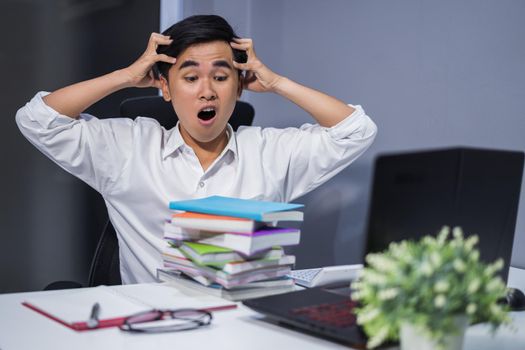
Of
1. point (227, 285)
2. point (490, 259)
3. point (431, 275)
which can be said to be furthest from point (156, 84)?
point (431, 275)

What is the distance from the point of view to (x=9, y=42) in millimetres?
2297

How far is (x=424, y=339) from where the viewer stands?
784 millimetres

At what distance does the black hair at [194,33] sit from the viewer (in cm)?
179

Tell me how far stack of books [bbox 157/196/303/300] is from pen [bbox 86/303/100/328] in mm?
213

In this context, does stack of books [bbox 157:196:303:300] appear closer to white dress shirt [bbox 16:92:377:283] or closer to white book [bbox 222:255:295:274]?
white book [bbox 222:255:295:274]

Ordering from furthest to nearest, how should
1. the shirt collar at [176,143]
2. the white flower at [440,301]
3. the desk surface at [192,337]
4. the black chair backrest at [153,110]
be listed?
1. the black chair backrest at [153,110]
2. the shirt collar at [176,143]
3. the desk surface at [192,337]
4. the white flower at [440,301]

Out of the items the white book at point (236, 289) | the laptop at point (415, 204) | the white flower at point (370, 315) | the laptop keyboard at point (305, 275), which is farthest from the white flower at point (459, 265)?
the laptop keyboard at point (305, 275)

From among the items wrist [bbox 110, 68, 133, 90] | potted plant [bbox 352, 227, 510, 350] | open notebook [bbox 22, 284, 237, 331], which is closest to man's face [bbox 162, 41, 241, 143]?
wrist [bbox 110, 68, 133, 90]

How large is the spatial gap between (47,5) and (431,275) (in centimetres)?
203

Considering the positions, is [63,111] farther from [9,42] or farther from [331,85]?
[331,85]

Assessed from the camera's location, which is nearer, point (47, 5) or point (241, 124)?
point (241, 124)

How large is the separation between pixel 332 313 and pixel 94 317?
39 cm

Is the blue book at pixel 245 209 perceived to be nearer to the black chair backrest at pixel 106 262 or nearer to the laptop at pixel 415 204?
the laptop at pixel 415 204

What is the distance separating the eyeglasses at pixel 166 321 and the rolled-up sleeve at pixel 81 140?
2.68 feet
